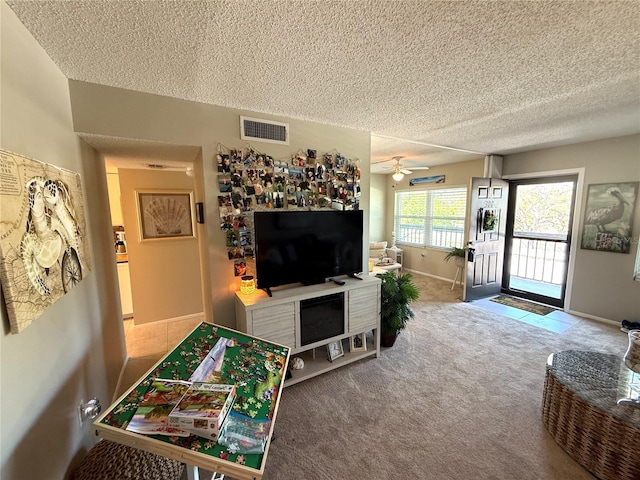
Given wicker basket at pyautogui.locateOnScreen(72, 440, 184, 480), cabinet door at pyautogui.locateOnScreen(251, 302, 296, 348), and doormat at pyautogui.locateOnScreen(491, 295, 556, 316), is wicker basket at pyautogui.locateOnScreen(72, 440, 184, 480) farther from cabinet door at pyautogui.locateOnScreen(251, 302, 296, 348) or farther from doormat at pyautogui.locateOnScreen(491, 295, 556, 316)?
doormat at pyautogui.locateOnScreen(491, 295, 556, 316)

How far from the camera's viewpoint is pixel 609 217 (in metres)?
3.29

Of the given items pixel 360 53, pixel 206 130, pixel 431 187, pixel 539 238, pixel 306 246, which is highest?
pixel 360 53

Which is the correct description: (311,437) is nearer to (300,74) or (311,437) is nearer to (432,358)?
(432,358)

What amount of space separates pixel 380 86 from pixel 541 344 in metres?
3.20

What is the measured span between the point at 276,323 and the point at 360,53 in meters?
1.92

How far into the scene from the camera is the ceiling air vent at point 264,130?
2.22 m

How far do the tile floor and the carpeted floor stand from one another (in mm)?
219

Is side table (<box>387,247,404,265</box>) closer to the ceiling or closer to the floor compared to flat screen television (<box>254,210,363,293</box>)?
closer to the floor

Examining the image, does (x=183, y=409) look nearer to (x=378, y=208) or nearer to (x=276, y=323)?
(x=276, y=323)

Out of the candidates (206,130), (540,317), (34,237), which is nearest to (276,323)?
(34,237)

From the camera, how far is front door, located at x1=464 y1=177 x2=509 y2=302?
4090 mm

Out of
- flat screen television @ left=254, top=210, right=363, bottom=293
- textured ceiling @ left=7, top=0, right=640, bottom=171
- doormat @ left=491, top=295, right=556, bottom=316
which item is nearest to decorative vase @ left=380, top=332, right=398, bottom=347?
flat screen television @ left=254, top=210, right=363, bottom=293

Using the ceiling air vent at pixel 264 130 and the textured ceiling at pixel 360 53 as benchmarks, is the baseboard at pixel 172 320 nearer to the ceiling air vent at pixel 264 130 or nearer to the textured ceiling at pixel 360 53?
the ceiling air vent at pixel 264 130

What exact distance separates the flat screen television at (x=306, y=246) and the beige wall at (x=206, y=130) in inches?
15.3
